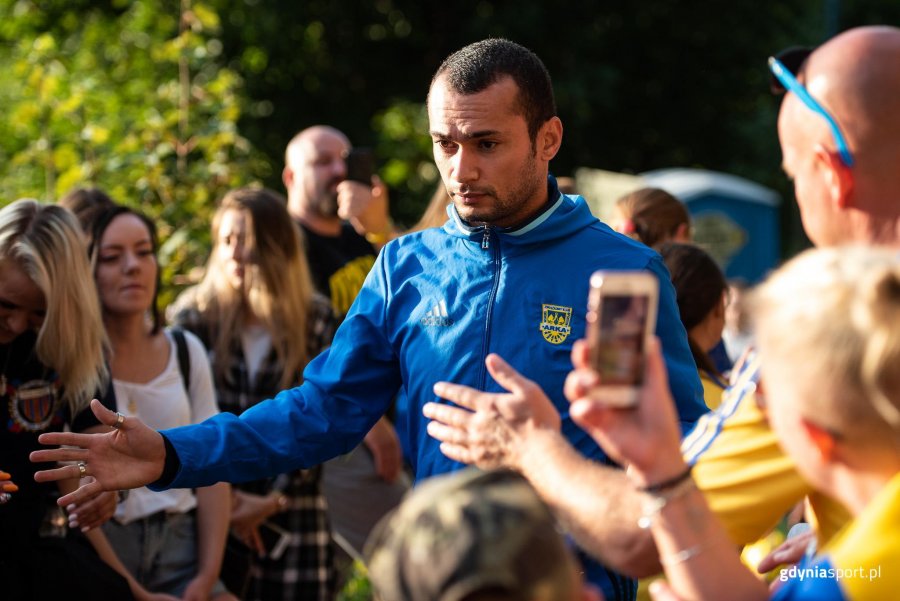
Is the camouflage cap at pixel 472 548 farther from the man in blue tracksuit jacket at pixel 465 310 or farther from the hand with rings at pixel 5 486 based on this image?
the hand with rings at pixel 5 486

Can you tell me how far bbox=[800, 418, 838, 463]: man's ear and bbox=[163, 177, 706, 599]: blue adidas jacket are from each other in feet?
3.48

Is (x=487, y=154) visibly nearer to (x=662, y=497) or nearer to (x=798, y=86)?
(x=798, y=86)

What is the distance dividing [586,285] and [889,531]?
4.53 feet

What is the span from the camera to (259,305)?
5305mm

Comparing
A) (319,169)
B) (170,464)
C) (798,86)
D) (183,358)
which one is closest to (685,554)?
(798,86)

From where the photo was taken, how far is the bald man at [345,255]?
5.96m

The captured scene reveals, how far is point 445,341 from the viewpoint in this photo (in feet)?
10.5

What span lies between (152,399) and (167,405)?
0.20 ft

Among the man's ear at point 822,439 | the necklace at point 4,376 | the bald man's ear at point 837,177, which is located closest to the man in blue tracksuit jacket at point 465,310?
the bald man's ear at point 837,177

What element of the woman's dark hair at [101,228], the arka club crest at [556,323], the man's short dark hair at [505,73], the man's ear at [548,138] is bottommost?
the arka club crest at [556,323]

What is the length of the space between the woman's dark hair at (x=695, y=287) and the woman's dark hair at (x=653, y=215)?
2.05 feet

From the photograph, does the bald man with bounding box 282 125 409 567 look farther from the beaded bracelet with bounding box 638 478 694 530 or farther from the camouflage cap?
the camouflage cap

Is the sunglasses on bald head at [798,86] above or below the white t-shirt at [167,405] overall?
above

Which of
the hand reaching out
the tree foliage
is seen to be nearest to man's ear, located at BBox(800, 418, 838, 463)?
the hand reaching out
